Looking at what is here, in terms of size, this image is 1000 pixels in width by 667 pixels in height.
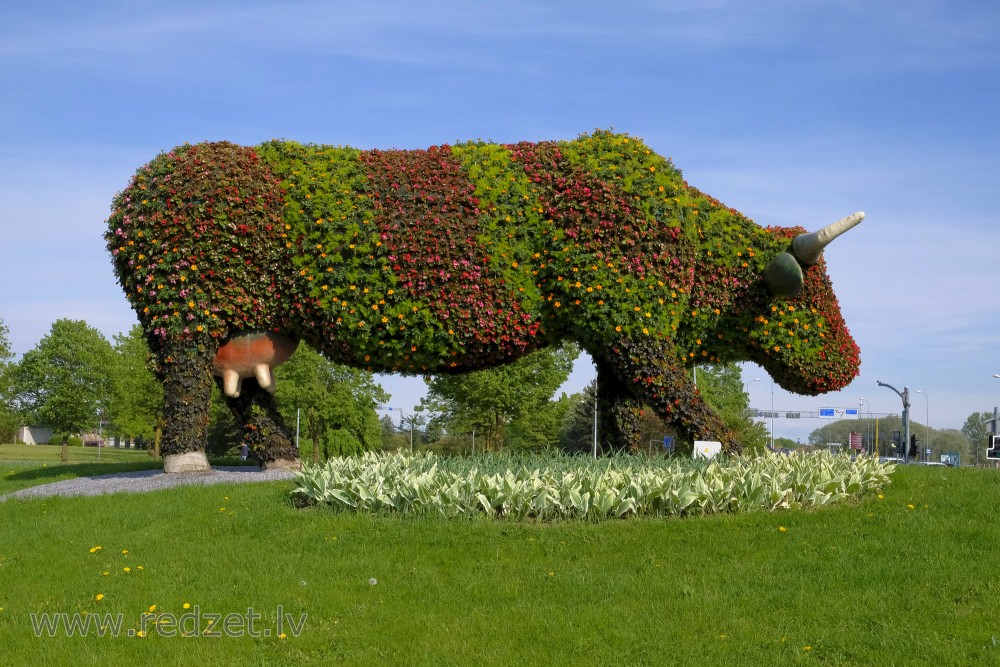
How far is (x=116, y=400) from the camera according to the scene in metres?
38.3

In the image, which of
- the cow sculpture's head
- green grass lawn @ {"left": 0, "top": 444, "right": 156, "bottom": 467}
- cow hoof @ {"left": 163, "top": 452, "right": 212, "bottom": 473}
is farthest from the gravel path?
green grass lawn @ {"left": 0, "top": 444, "right": 156, "bottom": 467}

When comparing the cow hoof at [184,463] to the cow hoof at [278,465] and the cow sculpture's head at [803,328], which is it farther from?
the cow sculpture's head at [803,328]

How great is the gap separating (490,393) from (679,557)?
19.2 meters

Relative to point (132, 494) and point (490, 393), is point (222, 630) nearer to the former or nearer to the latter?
point (132, 494)

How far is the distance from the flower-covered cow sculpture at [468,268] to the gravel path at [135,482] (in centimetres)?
51

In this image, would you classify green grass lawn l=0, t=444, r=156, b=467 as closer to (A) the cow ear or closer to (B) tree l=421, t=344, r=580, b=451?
(B) tree l=421, t=344, r=580, b=451

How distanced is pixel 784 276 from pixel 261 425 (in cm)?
802

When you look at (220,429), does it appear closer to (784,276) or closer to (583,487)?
(784,276)

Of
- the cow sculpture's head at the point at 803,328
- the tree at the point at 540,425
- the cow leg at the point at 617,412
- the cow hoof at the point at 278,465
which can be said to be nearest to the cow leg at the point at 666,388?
the cow leg at the point at 617,412

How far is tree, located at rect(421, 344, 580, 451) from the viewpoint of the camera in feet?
88.7

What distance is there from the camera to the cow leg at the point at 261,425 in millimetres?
14242

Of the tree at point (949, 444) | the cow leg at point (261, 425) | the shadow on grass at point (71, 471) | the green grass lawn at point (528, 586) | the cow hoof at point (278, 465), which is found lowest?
the tree at point (949, 444)

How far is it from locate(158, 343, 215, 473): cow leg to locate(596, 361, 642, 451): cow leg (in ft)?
18.2

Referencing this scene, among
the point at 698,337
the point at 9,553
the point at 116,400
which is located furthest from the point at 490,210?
the point at 116,400
